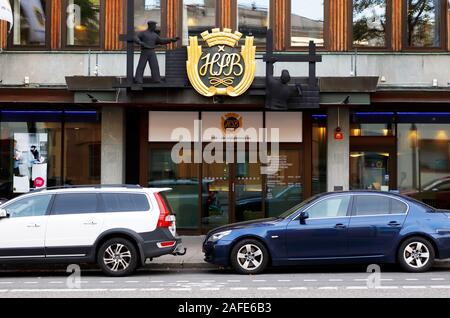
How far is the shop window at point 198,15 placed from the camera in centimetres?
1762

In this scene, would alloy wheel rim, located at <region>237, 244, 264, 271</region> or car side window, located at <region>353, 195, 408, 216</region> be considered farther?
car side window, located at <region>353, 195, 408, 216</region>

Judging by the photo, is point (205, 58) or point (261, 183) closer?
point (205, 58)

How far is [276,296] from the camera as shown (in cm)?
953

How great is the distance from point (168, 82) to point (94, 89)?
6.13 feet

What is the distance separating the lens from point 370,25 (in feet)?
57.8

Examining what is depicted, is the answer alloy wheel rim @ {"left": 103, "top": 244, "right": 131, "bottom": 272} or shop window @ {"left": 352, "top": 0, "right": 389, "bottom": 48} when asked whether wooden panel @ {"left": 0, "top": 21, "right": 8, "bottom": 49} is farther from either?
shop window @ {"left": 352, "top": 0, "right": 389, "bottom": 48}

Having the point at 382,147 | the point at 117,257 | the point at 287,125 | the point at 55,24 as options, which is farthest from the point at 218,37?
the point at 117,257

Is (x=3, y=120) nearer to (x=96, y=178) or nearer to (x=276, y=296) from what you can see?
(x=96, y=178)

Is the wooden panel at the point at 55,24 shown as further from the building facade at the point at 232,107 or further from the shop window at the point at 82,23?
the shop window at the point at 82,23

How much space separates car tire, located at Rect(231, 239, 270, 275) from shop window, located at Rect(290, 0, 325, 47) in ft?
24.1

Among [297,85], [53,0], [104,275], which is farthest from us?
[53,0]

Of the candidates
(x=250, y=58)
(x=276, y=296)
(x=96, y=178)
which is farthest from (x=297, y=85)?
(x=276, y=296)

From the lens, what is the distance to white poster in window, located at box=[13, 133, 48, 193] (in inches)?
715

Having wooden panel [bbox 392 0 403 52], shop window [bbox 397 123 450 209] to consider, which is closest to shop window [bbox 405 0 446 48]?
wooden panel [bbox 392 0 403 52]
